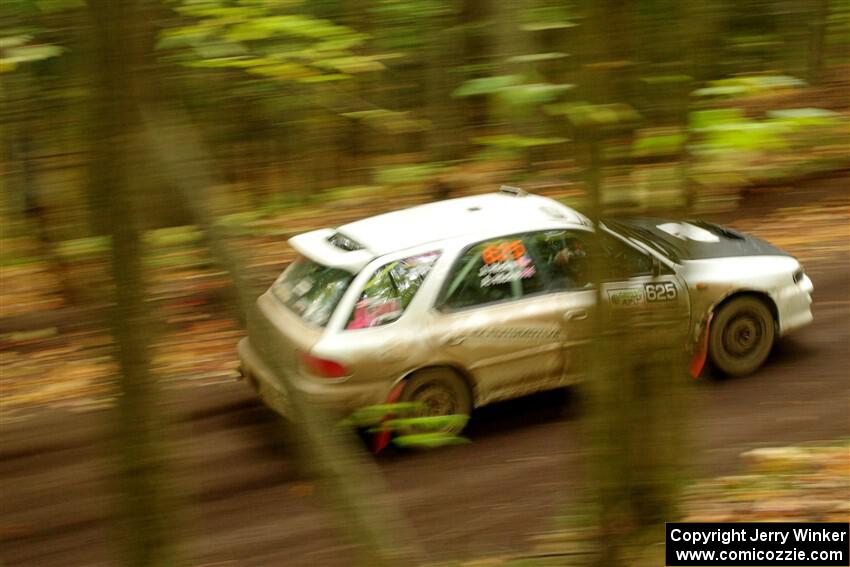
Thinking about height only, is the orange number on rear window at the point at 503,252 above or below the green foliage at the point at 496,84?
below

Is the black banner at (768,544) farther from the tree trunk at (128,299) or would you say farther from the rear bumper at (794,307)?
the rear bumper at (794,307)

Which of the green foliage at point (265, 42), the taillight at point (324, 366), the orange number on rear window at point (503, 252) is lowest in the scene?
the taillight at point (324, 366)

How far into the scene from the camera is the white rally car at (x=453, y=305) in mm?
6770

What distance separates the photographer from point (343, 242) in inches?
287

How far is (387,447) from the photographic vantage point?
23.7 ft

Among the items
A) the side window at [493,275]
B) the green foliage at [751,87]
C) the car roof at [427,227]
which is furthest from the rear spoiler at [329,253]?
the green foliage at [751,87]

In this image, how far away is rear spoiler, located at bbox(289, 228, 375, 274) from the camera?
6918mm

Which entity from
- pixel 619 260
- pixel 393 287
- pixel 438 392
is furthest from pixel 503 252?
pixel 619 260

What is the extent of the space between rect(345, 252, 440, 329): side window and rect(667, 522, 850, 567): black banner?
3004 mm

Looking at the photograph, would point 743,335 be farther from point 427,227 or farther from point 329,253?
point 329,253

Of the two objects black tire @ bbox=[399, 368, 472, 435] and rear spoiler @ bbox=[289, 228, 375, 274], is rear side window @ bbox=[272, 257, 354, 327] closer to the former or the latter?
rear spoiler @ bbox=[289, 228, 375, 274]

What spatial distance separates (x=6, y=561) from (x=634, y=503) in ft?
14.7

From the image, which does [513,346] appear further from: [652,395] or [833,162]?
[833,162]

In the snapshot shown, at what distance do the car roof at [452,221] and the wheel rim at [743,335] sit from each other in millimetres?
1729
